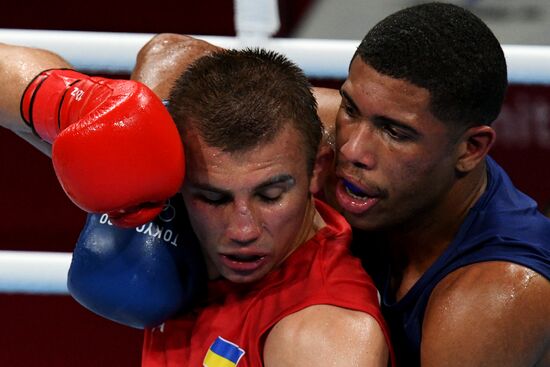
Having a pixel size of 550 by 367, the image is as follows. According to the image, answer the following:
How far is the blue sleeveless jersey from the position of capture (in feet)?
5.03

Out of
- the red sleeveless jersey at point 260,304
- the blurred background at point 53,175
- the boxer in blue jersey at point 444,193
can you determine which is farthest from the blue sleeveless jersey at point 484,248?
the blurred background at point 53,175

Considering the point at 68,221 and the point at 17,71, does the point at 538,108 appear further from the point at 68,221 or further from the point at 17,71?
the point at 17,71

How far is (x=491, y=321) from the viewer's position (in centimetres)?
146

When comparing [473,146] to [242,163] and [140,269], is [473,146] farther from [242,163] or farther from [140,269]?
[140,269]

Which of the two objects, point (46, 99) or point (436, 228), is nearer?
point (46, 99)

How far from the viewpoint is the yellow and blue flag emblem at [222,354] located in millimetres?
1454

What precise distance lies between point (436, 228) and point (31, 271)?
84 centimetres

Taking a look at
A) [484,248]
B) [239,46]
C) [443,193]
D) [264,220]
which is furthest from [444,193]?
[239,46]

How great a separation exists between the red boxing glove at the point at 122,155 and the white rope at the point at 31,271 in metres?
0.70

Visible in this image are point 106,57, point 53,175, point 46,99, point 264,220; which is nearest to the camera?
point 264,220

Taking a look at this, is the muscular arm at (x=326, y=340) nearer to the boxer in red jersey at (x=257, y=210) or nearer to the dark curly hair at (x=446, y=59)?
the boxer in red jersey at (x=257, y=210)

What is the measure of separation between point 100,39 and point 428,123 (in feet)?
2.61

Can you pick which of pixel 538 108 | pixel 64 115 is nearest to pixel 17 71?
pixel 64 115

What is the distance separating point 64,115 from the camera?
1466 mm
